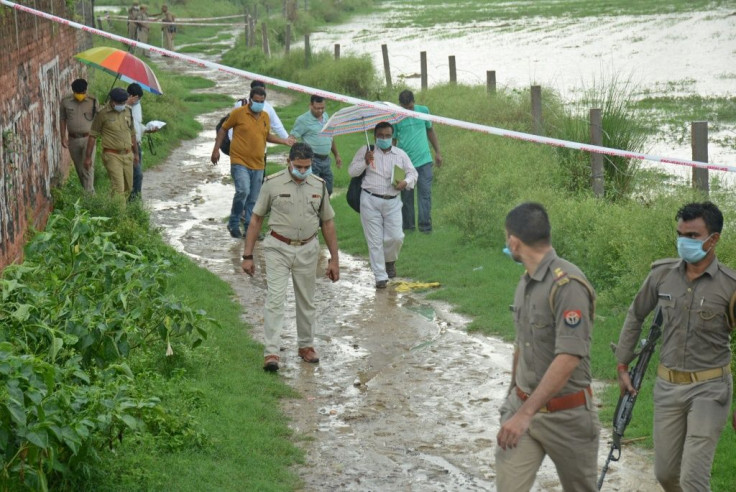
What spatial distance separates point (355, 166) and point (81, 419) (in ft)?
20.7

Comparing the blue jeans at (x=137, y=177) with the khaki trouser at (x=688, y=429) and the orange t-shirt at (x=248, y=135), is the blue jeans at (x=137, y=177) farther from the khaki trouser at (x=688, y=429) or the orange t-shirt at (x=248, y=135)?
the khaki trouser at (x=688, y=429)

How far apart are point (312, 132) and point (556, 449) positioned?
8.44 meters

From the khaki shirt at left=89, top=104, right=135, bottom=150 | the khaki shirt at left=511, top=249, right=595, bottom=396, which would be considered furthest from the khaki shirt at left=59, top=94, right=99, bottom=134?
the khaki shirt at left=511, top=249, right=595, bottom=396

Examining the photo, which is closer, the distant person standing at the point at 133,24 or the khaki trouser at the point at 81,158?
the khaki trouser at the point at 81,158

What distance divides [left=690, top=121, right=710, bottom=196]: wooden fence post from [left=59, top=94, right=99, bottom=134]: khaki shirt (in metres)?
6.98

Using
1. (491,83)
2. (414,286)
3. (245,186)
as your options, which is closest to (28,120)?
(245,186)

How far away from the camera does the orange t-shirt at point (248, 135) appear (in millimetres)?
12453

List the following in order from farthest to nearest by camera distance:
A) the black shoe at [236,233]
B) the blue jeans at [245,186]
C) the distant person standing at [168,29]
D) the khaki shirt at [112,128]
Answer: the distant person standing at [168,29] → the black shoe at [236,233] → the blue jeans at [245,186] → the khaki shirt at [112,128]

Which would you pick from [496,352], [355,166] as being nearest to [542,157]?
[355,166]

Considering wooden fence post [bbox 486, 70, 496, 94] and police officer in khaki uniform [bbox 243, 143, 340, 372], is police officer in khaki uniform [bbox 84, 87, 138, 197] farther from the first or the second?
wooden fence post [bbox 486, 70, 496, 94]

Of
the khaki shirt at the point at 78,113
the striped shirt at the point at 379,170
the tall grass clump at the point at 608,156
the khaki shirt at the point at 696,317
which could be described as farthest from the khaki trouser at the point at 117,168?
the khaki shirt at the point at 696,317

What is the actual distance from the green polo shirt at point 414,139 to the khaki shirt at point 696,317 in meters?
7.53

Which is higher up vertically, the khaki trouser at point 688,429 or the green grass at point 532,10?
the green grass at point 532,10

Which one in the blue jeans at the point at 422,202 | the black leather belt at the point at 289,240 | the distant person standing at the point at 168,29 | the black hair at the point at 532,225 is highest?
the distant person standing at the point at 168,29
